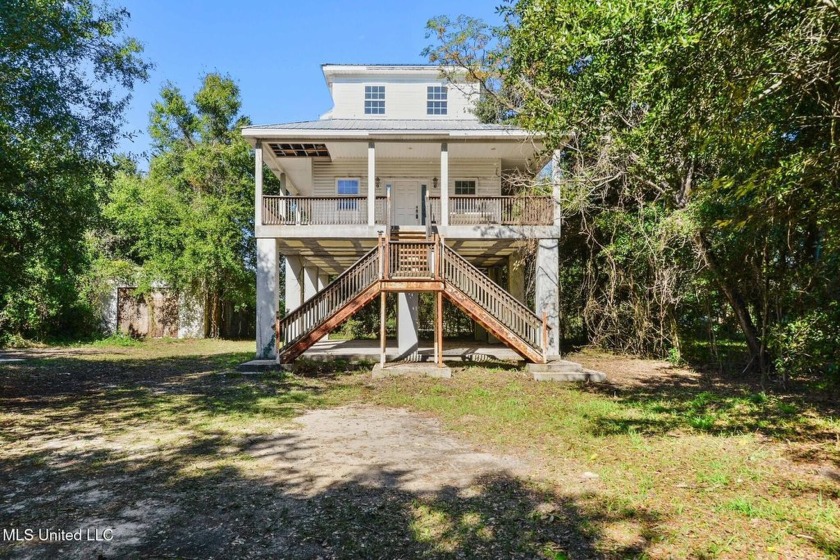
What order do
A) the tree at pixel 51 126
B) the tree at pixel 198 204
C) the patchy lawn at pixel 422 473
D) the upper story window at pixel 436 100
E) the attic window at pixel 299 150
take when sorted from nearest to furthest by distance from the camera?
1. the patchy lawn at pixel 422 473
2. the tree at pixel 51 126
3. the attic window at pixel 299 150
4. the upper story window at pixel 436 100
5. the tree at pixel 198 204

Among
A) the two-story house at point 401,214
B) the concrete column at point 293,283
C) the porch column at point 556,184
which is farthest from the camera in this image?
the concrete column at point 293,283

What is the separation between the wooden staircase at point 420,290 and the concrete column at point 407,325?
155cm

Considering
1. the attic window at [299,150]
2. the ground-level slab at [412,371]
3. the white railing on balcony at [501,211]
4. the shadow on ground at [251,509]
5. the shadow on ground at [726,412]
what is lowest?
the shadow on ground at [251,509]

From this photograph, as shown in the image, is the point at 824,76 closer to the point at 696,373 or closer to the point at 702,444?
the point at 702,444

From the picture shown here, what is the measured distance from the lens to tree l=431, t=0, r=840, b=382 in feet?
18.1

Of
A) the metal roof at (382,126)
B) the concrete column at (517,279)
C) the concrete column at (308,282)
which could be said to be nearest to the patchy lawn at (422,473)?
the concrete column at (517,279)

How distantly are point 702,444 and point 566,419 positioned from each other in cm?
188

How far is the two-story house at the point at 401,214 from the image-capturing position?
1199 centimetres

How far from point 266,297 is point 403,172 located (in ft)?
21.1

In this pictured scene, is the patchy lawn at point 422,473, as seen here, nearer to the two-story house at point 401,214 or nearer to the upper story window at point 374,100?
the two-story house at point 401,214

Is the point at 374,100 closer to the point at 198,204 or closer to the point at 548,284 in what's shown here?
the point at 548,284

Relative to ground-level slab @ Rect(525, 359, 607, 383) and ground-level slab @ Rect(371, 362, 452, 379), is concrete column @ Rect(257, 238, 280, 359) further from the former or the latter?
ground-level slab @ Rect(525, 359, 607, 383)

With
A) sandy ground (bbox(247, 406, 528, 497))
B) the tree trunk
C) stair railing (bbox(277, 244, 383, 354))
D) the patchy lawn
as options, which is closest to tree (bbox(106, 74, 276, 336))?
stair railing (bbox(277, 244, 383, 354))

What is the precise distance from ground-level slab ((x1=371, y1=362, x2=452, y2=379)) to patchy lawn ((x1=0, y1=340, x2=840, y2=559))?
1659mm
